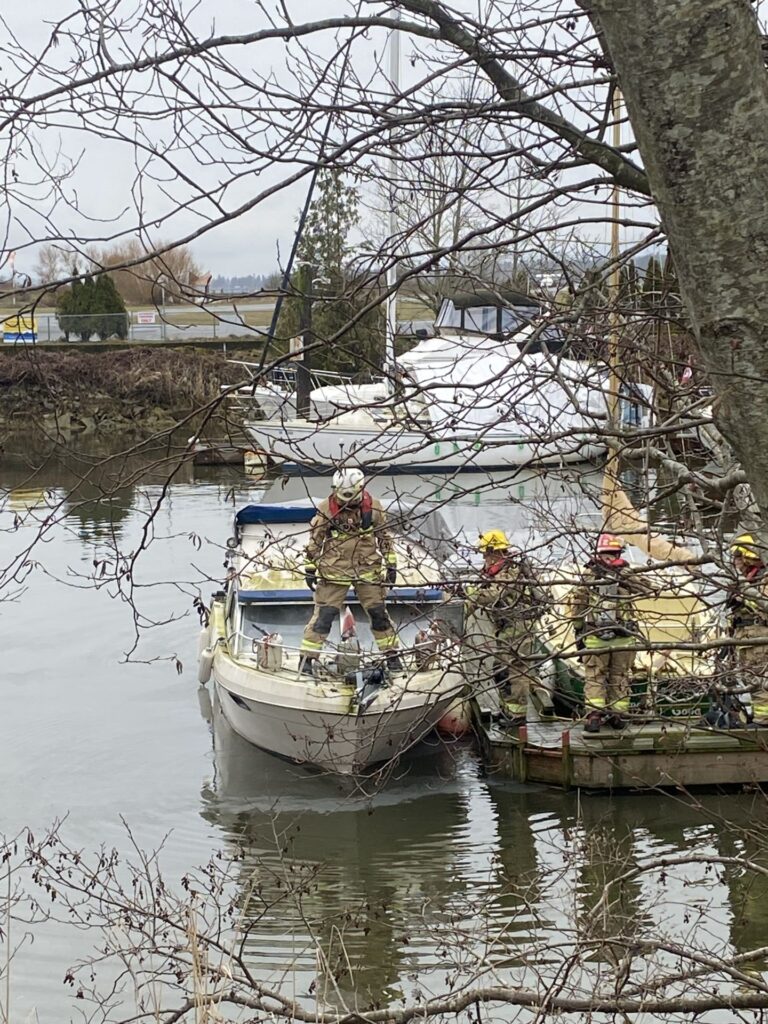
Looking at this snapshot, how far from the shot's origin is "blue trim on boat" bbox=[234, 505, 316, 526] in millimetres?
15523

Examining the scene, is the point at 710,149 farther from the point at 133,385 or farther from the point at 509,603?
the point at 133,385

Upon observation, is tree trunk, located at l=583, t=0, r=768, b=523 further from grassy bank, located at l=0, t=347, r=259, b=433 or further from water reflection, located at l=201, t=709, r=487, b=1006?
grassy bank, located at l=0, t=347, r=259, b=433

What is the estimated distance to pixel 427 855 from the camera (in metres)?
10.5

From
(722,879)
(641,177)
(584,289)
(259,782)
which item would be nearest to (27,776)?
(259,782)

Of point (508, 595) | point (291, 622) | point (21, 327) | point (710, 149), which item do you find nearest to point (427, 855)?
point (291, 622)

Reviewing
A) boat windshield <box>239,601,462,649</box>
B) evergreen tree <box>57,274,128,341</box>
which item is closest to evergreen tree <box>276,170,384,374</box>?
boat windshield <box>239,601,462,649</box>

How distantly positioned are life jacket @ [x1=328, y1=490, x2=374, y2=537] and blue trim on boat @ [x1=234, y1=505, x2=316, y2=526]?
17.2 feet

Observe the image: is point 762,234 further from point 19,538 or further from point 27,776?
point 19,538

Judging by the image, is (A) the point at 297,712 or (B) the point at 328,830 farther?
(A) the point at 297,712

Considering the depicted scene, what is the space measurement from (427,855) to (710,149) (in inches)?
355

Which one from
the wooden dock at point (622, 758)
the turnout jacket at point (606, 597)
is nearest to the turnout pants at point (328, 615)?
the wooden dock at point (622, 758)

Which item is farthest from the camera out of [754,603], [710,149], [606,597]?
[606,597]

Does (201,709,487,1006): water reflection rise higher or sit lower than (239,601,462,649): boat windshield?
lower

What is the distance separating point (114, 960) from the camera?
337 inches
